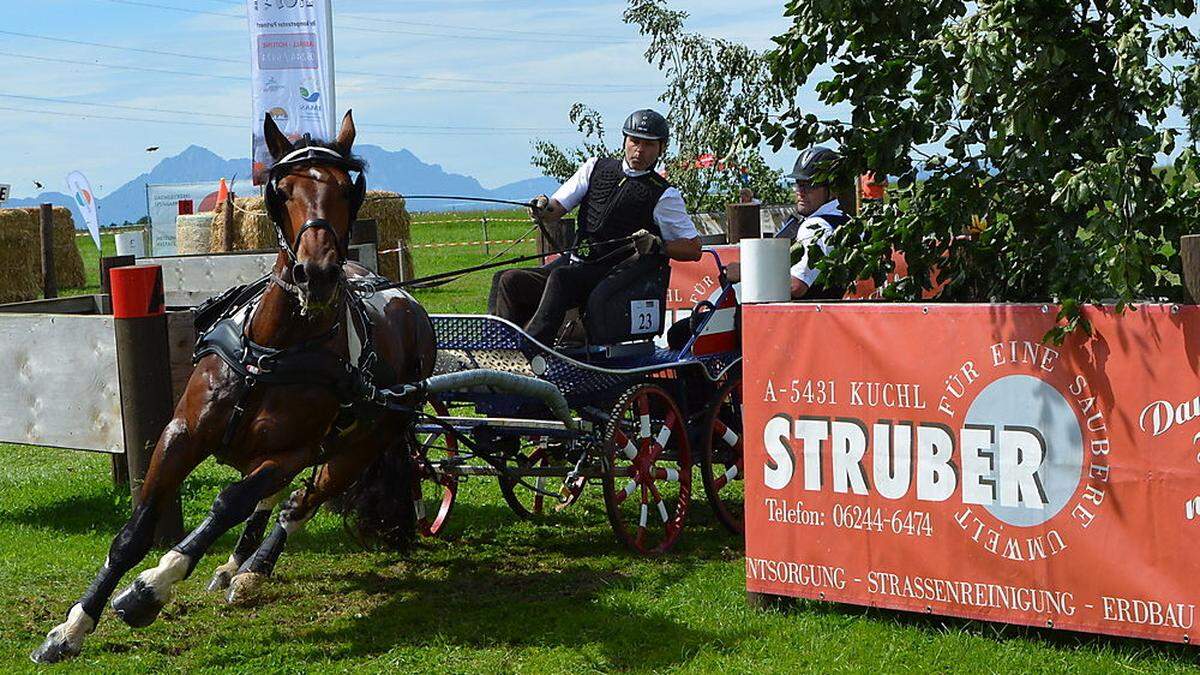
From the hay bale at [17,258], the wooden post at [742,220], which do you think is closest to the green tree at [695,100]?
the wooden post at [742,220]

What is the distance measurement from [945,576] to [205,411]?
9.66 feet

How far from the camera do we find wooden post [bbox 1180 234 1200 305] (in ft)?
15.7

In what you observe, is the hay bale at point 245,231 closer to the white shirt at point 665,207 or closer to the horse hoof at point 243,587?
the white shirt at point 665,207

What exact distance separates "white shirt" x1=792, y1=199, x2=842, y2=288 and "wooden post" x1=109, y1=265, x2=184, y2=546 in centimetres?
328

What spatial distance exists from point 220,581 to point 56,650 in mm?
Answer: 1215

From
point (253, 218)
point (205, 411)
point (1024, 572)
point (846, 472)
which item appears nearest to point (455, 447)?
point (205, 411)

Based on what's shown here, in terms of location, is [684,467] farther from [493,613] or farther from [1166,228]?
[1166,228]

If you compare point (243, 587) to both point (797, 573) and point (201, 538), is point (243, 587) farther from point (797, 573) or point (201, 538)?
point (797, 573)

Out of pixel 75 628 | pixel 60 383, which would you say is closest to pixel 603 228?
pixel 60 383

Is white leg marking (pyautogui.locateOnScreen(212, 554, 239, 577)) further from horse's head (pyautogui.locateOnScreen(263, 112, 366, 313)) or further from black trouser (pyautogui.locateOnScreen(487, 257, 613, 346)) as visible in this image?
black trouser (pyautogui.locateOnScreen(487, 257, 613, 346))

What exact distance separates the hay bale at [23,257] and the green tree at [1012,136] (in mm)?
21787

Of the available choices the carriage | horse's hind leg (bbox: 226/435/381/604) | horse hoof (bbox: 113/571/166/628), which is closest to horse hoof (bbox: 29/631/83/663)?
horse hoof (bbox: 113/571/166/628)

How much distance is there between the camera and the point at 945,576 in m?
5.40

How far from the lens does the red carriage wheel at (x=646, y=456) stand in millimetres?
7195
